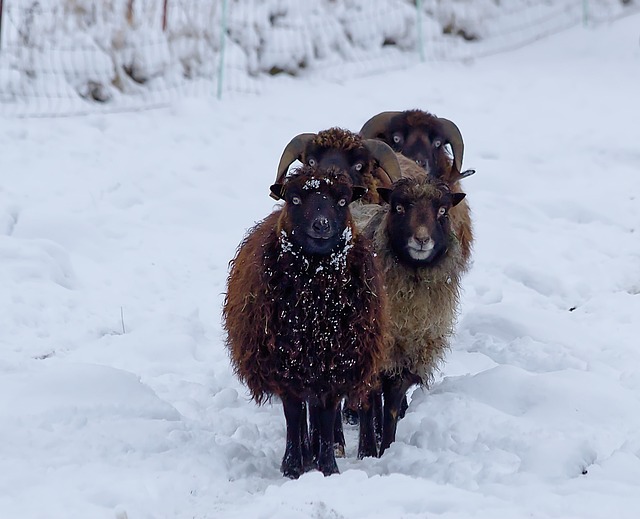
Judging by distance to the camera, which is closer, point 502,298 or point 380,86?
point 502,298

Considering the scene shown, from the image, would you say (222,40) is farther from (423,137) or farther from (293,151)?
(293,151)

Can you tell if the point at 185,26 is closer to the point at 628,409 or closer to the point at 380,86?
the point at 380,86

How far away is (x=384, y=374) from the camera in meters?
6.80

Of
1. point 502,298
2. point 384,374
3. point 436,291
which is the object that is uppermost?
point 436,291

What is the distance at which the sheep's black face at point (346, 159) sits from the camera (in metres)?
7.42

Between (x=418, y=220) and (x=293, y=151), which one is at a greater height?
(x=293, y=151)

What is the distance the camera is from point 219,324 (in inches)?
354

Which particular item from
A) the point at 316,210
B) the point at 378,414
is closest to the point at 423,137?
the point at 378,414

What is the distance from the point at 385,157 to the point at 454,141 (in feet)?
4.99

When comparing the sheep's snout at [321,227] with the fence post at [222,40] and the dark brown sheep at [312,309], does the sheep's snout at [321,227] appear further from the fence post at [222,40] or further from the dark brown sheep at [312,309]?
the fence post at [222,40]

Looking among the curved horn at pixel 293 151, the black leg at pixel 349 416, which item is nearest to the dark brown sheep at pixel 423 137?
the curved horn at pixel 293 151

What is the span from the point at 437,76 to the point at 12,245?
9406 mm

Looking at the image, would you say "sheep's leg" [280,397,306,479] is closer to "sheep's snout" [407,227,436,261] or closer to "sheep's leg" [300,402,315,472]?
"sheep's leg" [300,402,315,472]

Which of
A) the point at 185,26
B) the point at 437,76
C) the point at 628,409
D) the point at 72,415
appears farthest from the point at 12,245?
the point at 437,76
